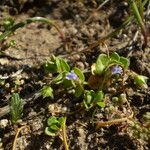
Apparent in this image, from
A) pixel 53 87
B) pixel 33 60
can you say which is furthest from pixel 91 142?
pixel 33 60

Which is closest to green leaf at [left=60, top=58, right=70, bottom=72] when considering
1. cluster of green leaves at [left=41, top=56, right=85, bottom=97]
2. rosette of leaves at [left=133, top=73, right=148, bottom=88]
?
cluster of green leaves at [left=41, top=56, right=85, bottom=97]

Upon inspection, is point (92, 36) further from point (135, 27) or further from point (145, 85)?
point (145, 85)

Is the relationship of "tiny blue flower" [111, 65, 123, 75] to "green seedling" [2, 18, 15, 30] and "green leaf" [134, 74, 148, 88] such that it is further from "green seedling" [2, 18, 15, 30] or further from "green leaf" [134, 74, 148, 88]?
"green seedling" [2, 18, 15, 30]

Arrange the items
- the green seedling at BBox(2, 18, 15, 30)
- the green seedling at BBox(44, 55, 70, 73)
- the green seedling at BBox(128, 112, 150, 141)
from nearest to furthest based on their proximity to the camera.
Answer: the green seedling at BBox(128, 112, 150, 141), the green seedling at BBox(44, 55, 70, 73), the green seedling at BBox(2, 18, 15, 30)

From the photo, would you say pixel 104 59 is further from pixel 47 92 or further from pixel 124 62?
pixel 47 92

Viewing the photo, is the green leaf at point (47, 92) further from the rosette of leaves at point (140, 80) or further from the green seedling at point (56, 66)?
the rosette of leaves at point (140, 80)
